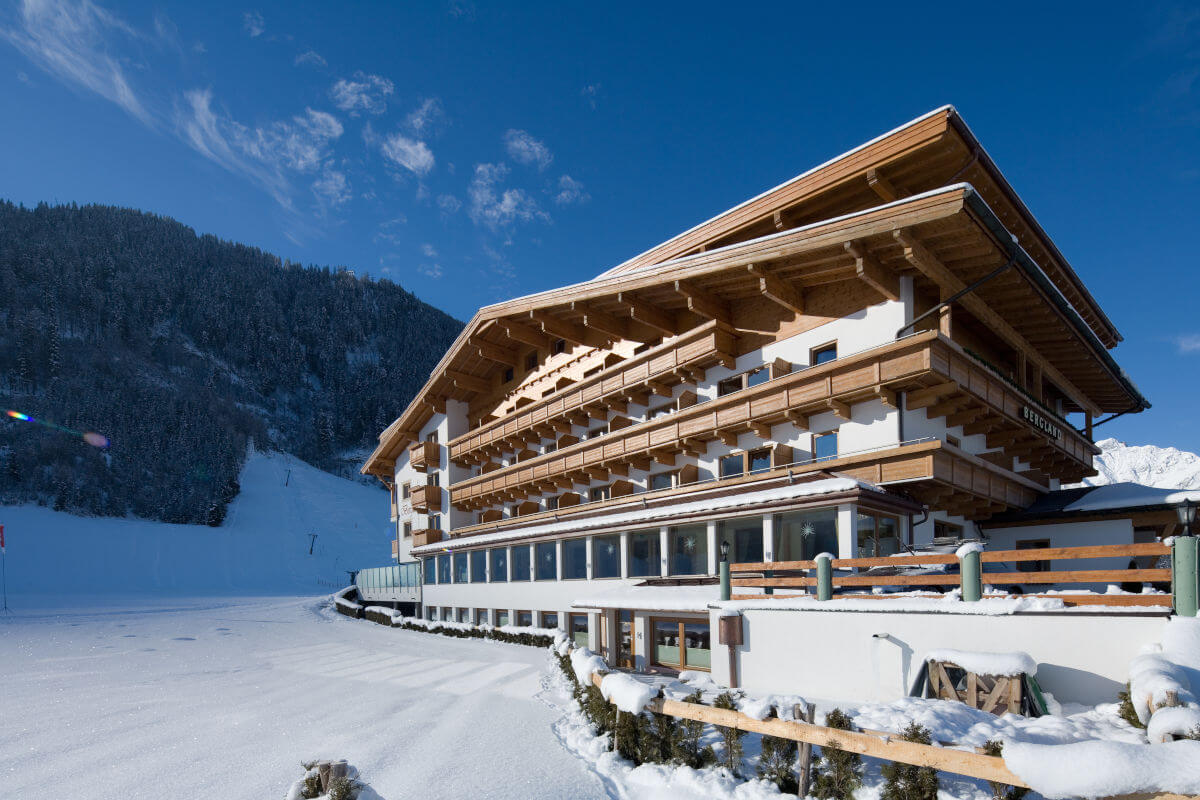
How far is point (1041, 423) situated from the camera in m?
21.8

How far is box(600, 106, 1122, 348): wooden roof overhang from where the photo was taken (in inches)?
714

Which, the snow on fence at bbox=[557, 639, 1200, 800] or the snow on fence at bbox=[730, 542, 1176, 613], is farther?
the snow on fence at bbox=[730, 542, 1176, 613]

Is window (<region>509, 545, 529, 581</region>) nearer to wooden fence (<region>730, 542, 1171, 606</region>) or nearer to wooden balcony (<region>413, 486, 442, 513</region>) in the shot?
wooden balcony (<region>413, 486, 442, 513</region>)

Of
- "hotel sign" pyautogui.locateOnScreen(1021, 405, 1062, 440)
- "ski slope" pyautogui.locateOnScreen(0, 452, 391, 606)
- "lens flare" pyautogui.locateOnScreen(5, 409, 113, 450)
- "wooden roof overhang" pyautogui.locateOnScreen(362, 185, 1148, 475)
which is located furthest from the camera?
"lens flare" pyautogui.locateOnScreen(5, 409, 113, 450)

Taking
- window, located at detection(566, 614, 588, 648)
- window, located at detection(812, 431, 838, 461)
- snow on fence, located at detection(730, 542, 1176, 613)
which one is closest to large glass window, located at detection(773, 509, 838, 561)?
window, located at detection(812, 431, 838, 461)

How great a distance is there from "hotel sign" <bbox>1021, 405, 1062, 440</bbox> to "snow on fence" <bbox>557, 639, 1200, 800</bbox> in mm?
16801

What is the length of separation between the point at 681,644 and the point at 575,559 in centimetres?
933

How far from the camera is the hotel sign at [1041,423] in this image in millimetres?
20703

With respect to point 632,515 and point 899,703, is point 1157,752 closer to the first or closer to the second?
point 899,703

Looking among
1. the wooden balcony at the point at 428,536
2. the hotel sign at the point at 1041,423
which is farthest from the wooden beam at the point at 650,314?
the wooden balcony at the point at 428,536

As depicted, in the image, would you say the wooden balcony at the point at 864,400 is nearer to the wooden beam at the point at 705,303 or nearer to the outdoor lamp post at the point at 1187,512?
the wooden beam at the point at 705,303

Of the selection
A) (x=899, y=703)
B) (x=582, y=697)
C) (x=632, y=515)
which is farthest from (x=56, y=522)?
(x=899, y=703)

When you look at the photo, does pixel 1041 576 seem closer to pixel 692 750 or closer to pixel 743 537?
pixel 692 750

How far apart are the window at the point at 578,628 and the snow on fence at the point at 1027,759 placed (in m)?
17.0
